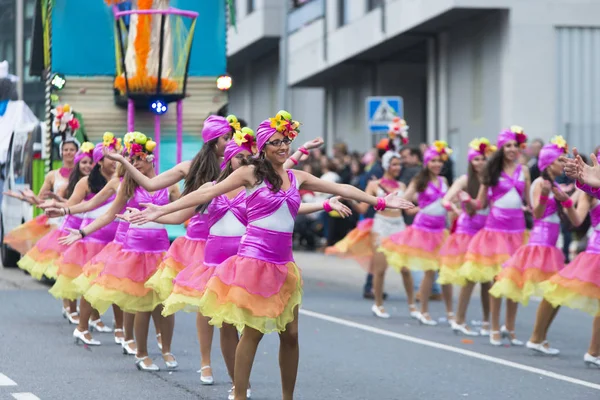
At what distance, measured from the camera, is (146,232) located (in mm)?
11406

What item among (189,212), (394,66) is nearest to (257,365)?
(189,212)

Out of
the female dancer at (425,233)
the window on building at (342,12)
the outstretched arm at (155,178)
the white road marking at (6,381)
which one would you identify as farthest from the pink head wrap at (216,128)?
the window on building at (342,12)

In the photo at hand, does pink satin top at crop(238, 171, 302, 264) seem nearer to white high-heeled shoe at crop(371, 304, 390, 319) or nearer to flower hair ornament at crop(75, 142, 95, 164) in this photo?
flower hair ornament at crop(75, 142, 95, 164)

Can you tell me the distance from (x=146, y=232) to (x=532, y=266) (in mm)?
3649

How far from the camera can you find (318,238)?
28.7 m

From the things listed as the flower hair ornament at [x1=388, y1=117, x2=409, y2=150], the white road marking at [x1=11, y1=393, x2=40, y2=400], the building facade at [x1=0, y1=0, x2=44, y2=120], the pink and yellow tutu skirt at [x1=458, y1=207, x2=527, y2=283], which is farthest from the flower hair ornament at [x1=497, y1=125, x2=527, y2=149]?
the building facade at [x1=0, y1=0, x2=44, y2=120]

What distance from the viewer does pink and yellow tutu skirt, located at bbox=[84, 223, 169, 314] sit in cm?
1121

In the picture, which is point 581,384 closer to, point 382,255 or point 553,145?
point 553,145

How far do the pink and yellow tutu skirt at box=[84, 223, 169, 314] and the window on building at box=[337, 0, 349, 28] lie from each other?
26039 mm

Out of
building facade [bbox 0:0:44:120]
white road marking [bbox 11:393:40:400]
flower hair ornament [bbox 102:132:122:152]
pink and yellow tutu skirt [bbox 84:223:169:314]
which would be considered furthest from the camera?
building facade [bbox 0:0:44:120]

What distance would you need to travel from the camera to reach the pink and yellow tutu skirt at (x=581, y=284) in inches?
457

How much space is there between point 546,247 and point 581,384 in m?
2.25

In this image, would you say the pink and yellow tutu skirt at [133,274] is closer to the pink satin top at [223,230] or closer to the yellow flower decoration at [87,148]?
the pink satin top at [223,230]

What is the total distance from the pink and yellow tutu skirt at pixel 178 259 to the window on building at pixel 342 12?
2650 cm
